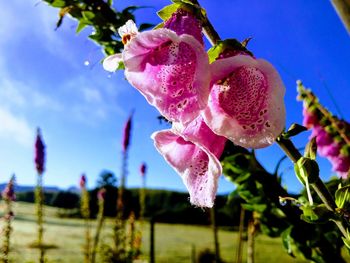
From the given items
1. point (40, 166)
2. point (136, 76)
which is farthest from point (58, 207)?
point (136, 76)

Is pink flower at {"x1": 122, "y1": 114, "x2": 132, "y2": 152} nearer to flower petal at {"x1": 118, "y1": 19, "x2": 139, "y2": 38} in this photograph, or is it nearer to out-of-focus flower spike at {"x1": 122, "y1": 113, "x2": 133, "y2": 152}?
out-of-focus flower spike at {"x1": 122, "y1": 113, "x2": 133, "y2": 152}

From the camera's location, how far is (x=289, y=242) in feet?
3.08

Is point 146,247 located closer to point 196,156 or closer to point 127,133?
point 127,133

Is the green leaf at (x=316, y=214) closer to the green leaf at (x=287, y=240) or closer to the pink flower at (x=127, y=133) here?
the green leaf at (x=287, y=240)

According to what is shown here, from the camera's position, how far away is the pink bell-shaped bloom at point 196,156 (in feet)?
1.17

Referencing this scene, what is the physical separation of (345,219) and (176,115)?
192 millimetres

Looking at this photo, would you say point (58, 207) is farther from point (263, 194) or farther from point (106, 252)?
point (263, 194)

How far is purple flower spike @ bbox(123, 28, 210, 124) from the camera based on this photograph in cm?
32

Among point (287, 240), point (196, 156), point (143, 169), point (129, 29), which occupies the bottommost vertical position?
point (287, 240)

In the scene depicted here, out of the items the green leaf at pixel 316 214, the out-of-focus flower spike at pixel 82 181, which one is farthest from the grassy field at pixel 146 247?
the green leaf at pixel 316 214

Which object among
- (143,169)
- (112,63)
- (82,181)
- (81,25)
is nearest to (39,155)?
(82,181)

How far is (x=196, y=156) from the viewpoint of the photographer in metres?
0.40

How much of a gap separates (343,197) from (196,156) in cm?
14

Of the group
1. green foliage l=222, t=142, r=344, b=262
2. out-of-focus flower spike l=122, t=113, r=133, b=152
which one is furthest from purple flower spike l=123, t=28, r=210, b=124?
out-of-focus flower spike l=122, t=113, r=133, b=152
